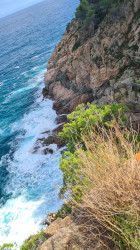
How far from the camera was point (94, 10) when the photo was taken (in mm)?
31219

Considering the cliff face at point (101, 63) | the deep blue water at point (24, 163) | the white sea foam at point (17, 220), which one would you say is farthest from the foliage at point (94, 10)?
the white sea foam at point (17, 220)

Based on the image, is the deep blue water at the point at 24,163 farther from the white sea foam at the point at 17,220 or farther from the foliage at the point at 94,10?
the foliage at the point at 94,10

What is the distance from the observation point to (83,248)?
5629 millimetres

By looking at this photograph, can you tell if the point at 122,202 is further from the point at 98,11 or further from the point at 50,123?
the point at 98,11

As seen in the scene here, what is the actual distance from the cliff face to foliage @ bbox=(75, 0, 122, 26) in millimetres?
1499

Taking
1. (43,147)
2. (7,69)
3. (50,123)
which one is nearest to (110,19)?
(50,123)

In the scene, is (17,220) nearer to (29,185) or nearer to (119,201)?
(29,185)

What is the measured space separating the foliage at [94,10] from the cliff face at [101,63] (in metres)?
1.50

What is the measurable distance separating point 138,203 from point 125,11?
31208 mm

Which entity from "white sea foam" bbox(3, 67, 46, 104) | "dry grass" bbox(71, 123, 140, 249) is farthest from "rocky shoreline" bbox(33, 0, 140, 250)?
"dry grass" bbox(71, 123, 140, 249)

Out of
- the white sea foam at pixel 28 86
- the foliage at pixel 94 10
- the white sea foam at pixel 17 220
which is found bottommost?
the white sea foam at pixel 17 220

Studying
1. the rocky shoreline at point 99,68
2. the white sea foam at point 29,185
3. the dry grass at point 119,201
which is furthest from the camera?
the rocky shoreline at point 99,68

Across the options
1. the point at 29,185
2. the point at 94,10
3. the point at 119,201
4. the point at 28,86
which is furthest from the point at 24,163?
the point at 28,86

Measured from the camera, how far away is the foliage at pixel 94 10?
30.0 metres
